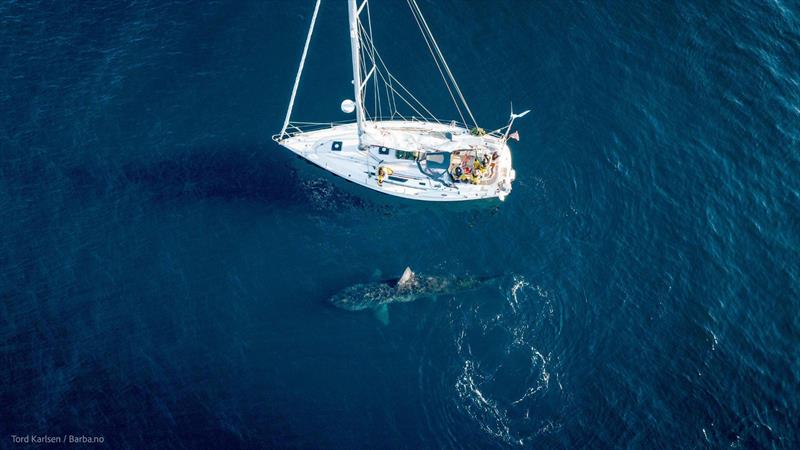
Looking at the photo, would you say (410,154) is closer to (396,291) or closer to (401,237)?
(401,237)

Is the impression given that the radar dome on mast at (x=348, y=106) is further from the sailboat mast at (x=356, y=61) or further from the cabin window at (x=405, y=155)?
the cabin window at (x=405, y=155)

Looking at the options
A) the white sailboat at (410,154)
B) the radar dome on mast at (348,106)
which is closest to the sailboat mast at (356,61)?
the white sailboat at (410,154)

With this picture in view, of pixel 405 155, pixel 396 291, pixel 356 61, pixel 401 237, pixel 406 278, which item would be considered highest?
pixel 356 61

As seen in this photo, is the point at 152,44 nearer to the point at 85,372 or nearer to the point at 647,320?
the point at 85,372

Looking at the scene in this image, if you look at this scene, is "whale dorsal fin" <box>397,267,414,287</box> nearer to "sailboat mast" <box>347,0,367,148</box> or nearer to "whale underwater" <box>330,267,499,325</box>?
"whale underwater" <box>330,267,499,325</box>

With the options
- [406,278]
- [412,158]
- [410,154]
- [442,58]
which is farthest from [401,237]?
[442,58]
